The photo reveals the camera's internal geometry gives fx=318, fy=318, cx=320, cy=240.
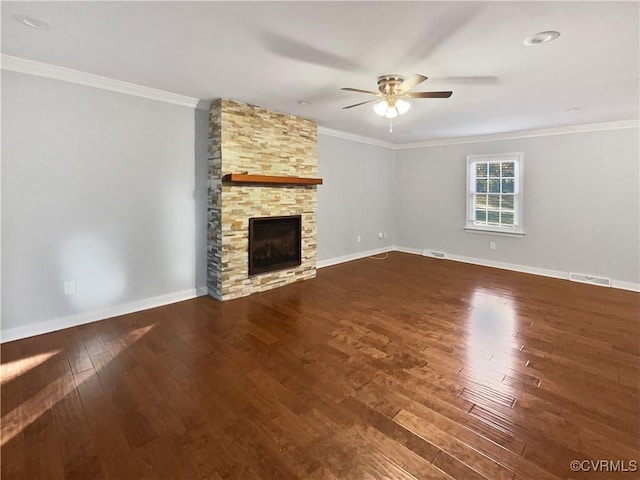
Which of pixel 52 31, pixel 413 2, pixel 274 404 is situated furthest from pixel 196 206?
pixel 413 2

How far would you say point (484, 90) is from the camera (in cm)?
349

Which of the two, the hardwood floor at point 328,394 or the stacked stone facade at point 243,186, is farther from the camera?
the stacked stone facade at point 243,186

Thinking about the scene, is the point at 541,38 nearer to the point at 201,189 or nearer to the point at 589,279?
the point at 201,189

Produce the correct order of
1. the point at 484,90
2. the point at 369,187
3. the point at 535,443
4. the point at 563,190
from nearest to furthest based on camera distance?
the point at 535,443 < the point at 484,90 < the point at 563,190 < the point at 369,187

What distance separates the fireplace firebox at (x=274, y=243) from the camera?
4445mm

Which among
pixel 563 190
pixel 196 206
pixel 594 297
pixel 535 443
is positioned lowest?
pixel 535 443

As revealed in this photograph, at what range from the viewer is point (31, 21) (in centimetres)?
218

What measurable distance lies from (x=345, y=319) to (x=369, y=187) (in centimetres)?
391

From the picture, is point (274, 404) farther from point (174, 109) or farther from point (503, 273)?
point (503, 273)

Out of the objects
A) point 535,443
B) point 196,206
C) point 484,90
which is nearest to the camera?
point 535,443

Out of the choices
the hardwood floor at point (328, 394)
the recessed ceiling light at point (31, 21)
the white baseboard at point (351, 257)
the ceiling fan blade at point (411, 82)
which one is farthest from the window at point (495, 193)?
the recessed ceiling light at point (31, 21)

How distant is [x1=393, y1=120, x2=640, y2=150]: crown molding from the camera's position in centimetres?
475

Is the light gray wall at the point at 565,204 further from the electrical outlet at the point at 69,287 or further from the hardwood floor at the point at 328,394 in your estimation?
the electrical outlet at the point at 69,287

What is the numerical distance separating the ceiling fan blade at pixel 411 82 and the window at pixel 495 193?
3898 mm
